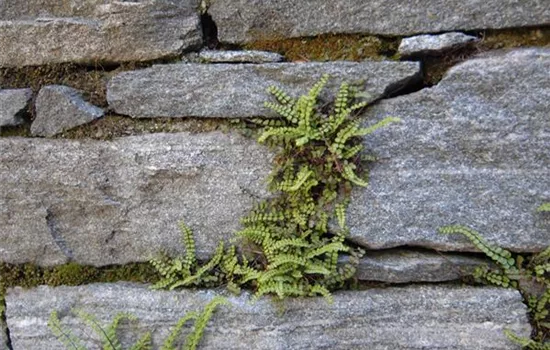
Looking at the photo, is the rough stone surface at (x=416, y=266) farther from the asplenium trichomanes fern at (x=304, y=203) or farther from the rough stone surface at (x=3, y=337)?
the rough stone surface at (x=3, y=337)

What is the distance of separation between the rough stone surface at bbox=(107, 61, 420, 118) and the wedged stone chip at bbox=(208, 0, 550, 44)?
0.18 meters

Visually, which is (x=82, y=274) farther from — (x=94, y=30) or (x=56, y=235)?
(x=94, y=30)

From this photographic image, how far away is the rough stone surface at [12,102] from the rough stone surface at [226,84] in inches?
19.1

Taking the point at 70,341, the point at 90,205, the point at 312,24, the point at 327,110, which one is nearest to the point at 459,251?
the point at 327,110

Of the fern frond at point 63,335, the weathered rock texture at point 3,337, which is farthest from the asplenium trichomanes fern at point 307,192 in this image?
the weathered rock texture at point 3,337

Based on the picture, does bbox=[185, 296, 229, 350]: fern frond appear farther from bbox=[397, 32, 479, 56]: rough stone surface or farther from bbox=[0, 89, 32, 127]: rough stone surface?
bbox=[397, 32, 479, 56]: rough stone surface

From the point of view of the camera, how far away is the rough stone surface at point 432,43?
2.20 metres

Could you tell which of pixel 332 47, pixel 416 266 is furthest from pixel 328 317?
pixel 332 47

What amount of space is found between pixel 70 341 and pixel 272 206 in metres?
1.35

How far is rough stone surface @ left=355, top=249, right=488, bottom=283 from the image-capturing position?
2395mm

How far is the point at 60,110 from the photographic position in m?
2.47

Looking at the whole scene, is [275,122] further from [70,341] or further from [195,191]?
[70,341]

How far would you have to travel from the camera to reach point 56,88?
246 centimetres

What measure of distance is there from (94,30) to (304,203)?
1.41 m
